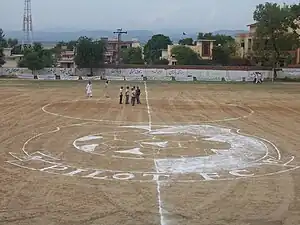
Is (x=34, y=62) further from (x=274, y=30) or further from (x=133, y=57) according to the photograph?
(x=274, y=30)

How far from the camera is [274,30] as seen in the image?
8050cm

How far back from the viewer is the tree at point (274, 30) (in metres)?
79.9

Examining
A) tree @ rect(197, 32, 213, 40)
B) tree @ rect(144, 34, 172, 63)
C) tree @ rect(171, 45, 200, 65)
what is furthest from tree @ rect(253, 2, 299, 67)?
tree @ rect(144, 34, 172, 63)

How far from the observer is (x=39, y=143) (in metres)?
25.1

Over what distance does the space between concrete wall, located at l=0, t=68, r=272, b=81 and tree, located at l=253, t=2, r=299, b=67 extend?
3.21 m

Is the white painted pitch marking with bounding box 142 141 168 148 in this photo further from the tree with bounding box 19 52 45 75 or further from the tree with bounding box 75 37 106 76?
the tree with bounding box 19 52 45 75

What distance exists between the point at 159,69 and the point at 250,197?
69.1 meters

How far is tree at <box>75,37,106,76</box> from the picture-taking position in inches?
3349

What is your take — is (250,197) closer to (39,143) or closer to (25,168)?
(25,168)

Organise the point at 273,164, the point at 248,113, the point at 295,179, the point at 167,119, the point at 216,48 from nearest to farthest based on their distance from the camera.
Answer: the point at 295,179 → the point at 273,164 → the point at 167,119 → the point at 248,113 → the point at 216,48

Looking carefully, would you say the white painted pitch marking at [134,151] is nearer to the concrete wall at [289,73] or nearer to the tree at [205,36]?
the concrete wall at [289,73]

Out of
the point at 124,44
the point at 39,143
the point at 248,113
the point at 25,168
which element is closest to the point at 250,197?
the point at 25,168

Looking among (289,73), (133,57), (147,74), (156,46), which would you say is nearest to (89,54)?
(147,74)

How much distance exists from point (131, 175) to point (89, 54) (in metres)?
67.4
